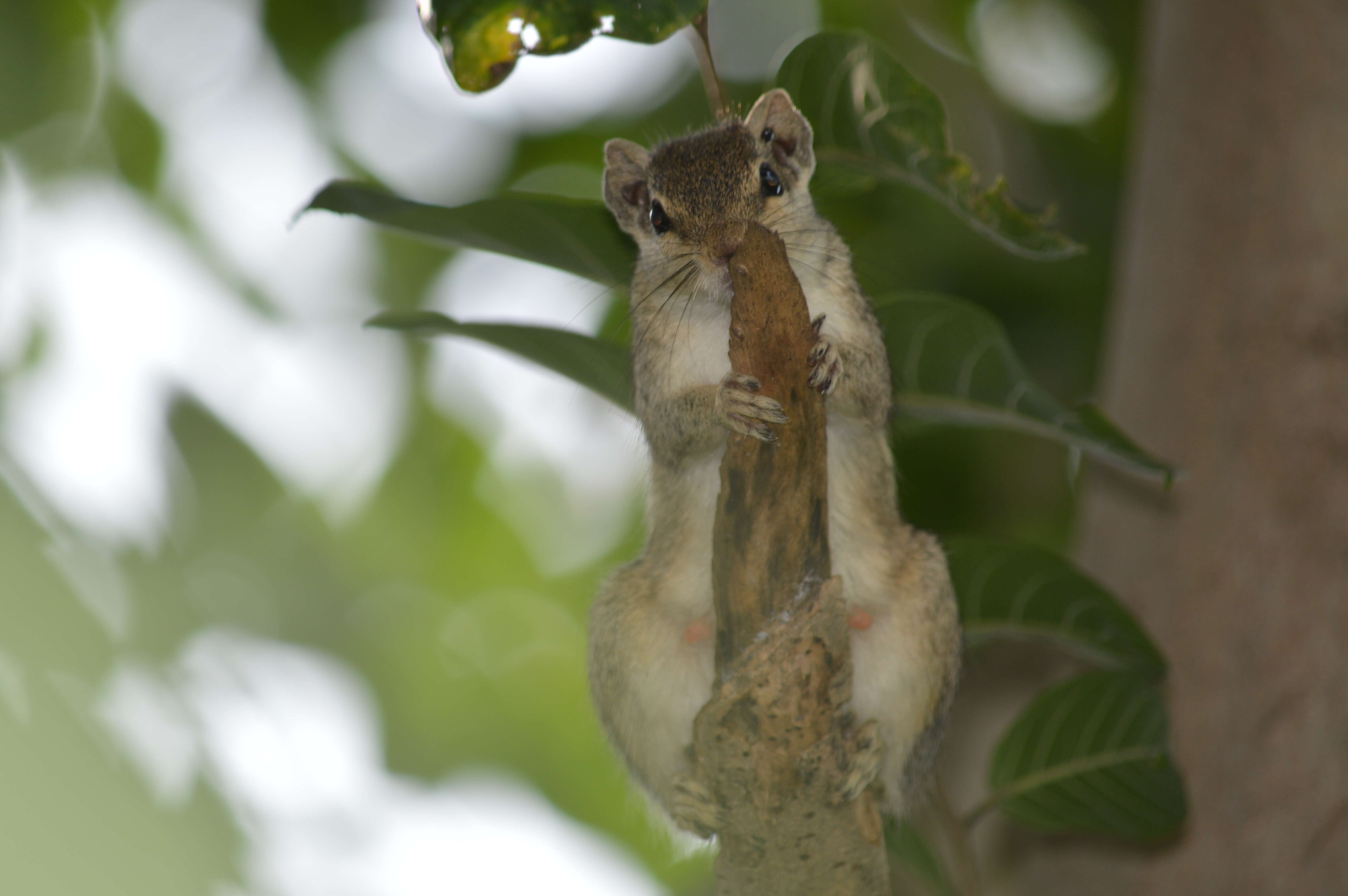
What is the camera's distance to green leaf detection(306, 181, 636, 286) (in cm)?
184

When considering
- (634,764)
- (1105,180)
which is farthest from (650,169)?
(1105,180)

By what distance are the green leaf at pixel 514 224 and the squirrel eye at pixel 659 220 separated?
0.34ft

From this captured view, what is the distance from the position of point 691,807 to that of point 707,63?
127 centimetres

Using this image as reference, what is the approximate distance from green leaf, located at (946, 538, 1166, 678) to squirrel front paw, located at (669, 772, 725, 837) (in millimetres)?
698

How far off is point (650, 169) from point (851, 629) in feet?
3.22

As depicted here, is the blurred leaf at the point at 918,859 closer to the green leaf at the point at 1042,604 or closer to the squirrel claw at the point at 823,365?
the green leaf at the point at 1042,604

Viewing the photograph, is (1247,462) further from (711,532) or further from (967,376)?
(711,532)

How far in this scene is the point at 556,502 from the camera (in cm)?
427

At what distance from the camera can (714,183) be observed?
6.46ft

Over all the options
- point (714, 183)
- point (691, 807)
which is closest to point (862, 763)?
point (691, 807)

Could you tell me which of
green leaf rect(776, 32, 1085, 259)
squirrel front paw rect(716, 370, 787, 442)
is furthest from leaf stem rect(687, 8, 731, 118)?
squirrel front paw rect(716, 370, 787, 442)

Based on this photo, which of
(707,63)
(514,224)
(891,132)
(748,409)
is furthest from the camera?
(891,132)

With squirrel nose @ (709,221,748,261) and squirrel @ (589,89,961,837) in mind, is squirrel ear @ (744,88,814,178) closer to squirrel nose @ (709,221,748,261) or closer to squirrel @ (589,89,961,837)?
squirrel @ (589,89,961,837)

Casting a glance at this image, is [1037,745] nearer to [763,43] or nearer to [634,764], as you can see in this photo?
[634,764]
